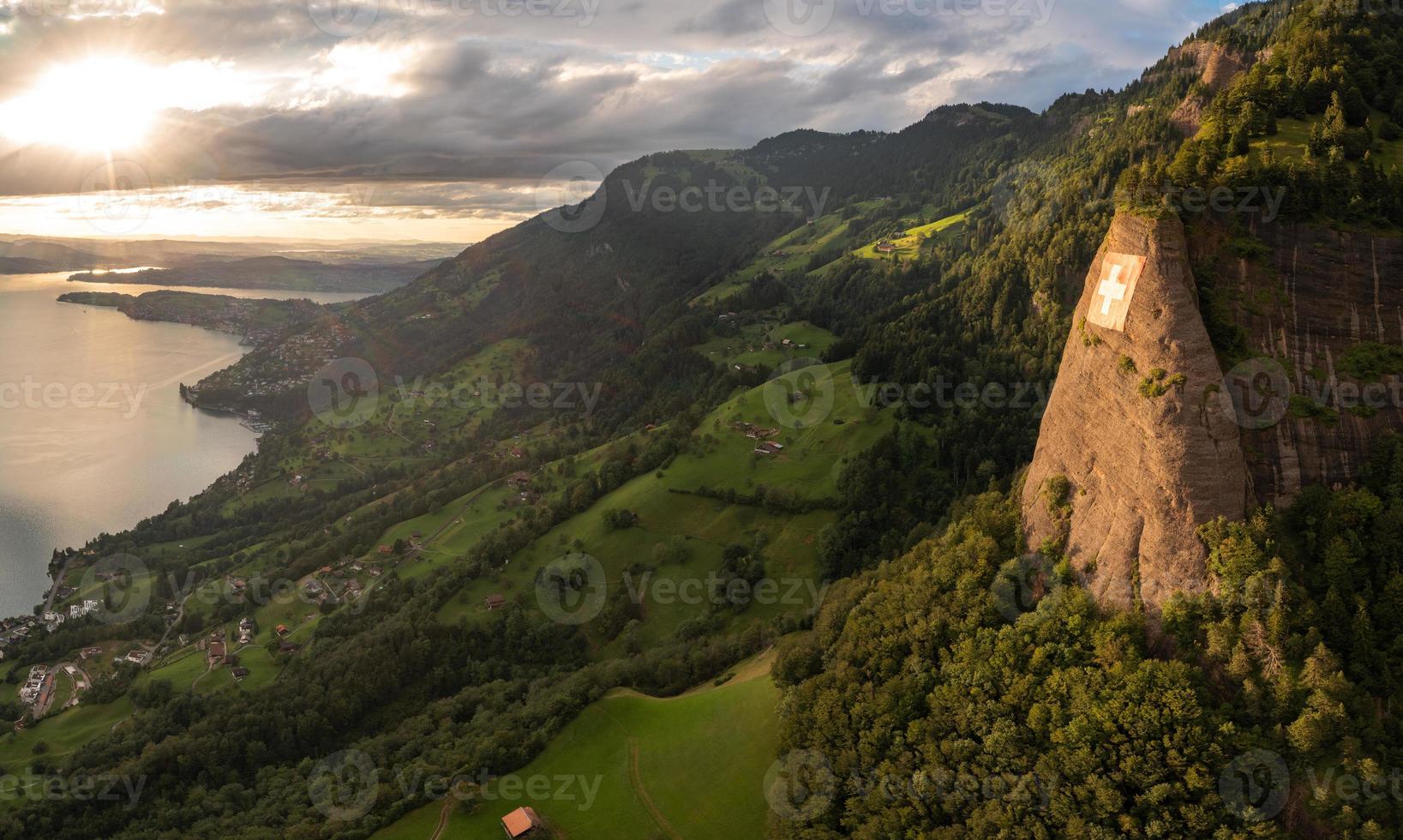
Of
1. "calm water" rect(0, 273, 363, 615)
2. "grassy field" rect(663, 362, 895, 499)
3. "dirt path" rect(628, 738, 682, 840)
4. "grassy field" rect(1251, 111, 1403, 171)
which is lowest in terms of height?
"calm water" rect(0, 273, 363, 615)

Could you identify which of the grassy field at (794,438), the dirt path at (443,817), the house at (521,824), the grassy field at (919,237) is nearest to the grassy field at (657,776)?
the dirt path at (443,817)

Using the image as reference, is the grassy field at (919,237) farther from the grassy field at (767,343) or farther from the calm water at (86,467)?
the calm water at (86,467)

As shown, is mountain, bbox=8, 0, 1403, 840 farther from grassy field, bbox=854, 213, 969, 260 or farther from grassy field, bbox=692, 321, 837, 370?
grassy field, bbox=854, 213, 969, 260

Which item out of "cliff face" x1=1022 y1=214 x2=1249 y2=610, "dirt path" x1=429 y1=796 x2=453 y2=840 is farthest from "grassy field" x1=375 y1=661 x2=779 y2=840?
"cliff face" x1=1022 y1=214 x2=1249 y2=610

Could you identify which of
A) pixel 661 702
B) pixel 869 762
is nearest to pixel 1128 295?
pixel 869 762

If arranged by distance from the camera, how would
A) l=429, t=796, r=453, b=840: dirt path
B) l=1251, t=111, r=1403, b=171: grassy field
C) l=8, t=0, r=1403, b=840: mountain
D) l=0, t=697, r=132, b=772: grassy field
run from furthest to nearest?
l=0, t=697, r=132, b=772: grassy field
l=429, t=796, r=453, b=840: dirt path
l=1251, t=111, r=1403, b=171: grassy field
l=8, t=0, r=1403, b=840: mountain

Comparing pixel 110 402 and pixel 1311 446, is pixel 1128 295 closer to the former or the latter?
pixel 1311 446
